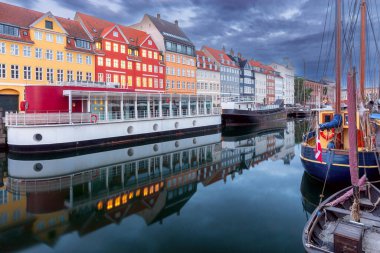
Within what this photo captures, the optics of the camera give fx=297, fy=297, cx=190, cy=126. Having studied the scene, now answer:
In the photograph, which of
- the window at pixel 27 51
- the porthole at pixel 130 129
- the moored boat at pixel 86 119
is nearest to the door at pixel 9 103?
the window at pixel 27 51

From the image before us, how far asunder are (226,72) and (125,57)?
3529 centimetres

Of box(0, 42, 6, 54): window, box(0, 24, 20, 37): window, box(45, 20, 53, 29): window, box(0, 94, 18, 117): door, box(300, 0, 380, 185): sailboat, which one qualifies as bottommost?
box(300, 0, 380, 185): sailboat

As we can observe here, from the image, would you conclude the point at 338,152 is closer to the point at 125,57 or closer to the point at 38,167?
the point at 38,167

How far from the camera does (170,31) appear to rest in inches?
2331

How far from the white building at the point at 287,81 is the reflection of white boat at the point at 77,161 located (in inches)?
3768

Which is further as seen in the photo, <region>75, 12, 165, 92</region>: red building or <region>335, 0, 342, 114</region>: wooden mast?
<region>75, 12, 165, 92</region>: red building

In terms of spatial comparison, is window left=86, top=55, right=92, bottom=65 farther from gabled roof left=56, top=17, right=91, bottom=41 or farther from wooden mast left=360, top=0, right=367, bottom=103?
wooden mast left=360, top=0, right=367, bottom=103

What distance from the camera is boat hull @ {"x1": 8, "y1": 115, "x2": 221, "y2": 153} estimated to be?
23.5 meters

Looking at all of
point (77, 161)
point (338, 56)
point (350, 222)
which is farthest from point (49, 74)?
point (350, 222)

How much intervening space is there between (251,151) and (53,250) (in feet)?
70.0

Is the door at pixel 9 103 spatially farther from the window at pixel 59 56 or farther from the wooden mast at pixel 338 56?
the wooden mast at pixel 338 56

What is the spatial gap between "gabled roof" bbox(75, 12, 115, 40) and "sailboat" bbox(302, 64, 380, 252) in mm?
42468

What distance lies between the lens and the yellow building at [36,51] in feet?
114

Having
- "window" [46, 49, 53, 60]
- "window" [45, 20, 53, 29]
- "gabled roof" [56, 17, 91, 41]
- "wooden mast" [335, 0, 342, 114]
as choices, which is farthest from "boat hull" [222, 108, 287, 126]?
"wooden mast" [335, 0, 342, 114]
